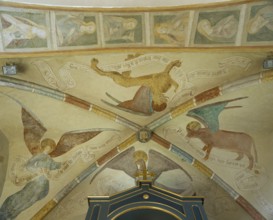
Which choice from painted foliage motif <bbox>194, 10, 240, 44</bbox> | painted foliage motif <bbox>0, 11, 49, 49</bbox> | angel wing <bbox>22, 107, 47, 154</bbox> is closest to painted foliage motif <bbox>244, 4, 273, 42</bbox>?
painted foliage motif <bbox>194, 10, 240, 44</bbox>

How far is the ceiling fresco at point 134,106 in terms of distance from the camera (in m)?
7.84

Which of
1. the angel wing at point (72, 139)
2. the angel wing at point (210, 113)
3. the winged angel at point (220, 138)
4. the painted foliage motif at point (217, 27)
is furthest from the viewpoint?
the angel wing at point (72, 139)

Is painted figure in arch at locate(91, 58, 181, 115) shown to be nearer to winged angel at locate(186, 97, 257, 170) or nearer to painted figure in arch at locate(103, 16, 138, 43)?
painted figure in arch at locate(103, 16, 138, 43)

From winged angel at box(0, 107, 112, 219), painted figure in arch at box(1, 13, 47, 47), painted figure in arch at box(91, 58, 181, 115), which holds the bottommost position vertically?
winged angel at box(0, 107, 112, 219)

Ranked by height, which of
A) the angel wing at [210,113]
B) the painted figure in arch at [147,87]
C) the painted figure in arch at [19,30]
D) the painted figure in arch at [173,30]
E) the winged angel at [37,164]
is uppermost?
the painted figure in arch at [173,30]

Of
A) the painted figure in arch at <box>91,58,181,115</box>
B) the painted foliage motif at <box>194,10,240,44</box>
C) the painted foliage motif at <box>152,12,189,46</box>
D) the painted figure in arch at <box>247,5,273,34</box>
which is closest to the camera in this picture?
the painted figure in arch at <box>247,5,273,34</box>

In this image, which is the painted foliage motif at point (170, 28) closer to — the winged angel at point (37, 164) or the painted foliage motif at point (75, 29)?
the painted foliage motif at point (75, 29)

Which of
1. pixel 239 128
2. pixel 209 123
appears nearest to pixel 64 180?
pixel 209 123

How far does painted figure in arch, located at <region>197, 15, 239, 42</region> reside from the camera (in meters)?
7.81

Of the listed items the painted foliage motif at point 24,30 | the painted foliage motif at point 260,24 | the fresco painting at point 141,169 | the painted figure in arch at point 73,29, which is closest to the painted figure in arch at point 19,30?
the painted foliage motif at point 24,30

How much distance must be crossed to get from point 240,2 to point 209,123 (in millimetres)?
2717

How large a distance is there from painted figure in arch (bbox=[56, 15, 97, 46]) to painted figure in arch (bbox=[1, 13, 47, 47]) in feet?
0.99

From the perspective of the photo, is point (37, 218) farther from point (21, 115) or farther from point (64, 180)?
point (21, 115)

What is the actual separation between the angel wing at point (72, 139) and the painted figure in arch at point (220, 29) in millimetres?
3168
